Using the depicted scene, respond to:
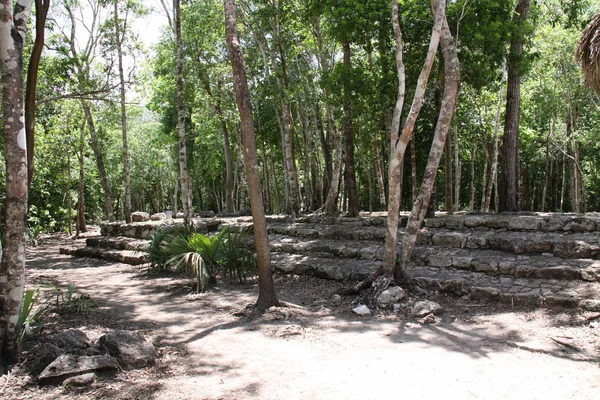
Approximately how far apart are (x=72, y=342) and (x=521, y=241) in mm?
7382

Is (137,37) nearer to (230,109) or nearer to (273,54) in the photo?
(230,109)

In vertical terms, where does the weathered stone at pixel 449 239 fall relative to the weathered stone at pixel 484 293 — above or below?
above

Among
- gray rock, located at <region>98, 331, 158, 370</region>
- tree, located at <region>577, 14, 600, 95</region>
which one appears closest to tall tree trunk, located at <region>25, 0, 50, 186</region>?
gray rock, located at <region>98, 331, 158, 370</region>

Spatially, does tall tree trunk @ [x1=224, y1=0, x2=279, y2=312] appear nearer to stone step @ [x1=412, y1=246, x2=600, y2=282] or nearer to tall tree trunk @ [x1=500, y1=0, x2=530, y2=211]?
stone step @ [x1=412, y1=246, x2=600, y2=282]

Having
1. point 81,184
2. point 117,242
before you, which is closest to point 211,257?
point 117,242

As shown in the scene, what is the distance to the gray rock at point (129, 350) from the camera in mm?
4266

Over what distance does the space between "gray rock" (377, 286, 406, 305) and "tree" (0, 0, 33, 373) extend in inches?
183

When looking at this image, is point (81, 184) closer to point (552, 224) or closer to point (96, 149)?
point (96, 149)

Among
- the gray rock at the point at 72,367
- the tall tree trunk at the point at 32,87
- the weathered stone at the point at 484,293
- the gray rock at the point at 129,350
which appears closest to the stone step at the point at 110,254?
the tall tree trunk at the point at 32,87

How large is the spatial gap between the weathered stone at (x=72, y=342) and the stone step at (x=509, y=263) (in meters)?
6.16

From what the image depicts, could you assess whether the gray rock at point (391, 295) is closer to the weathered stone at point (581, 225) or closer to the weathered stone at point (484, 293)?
the weathered stone at point (484, 293)

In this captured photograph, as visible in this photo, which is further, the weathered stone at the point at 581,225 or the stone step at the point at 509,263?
the weathered stone at the point at 581,225

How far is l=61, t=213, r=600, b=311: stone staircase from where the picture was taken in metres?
6.54

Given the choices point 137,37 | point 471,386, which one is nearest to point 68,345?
point 471,386
